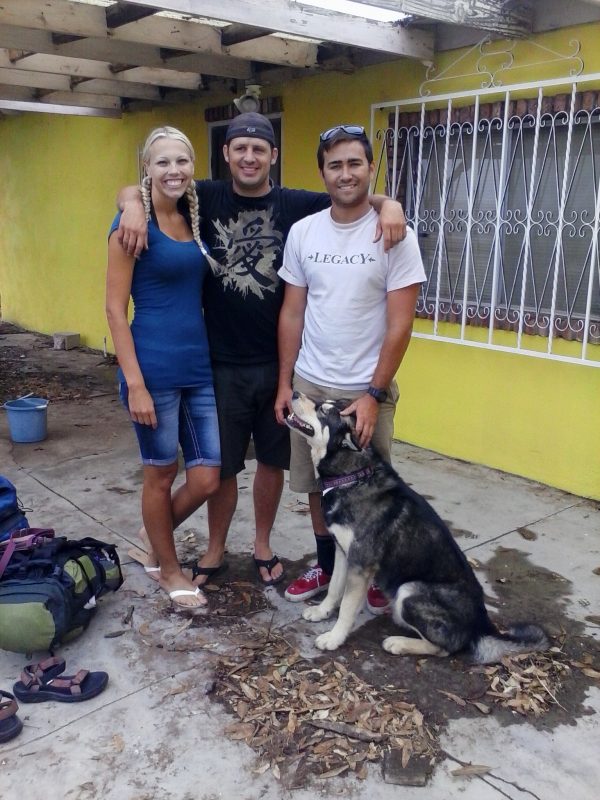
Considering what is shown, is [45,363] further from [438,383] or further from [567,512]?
[567,512]

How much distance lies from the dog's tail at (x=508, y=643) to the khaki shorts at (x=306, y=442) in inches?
35.4

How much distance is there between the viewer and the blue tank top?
313 centimetres

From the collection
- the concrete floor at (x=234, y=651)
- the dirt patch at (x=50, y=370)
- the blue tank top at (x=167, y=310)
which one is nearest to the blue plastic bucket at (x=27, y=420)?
the concrete floor at (x=234, y=651)

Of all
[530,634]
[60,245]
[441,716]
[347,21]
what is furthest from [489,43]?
[60,245]

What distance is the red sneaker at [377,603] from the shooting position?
3.54 metres

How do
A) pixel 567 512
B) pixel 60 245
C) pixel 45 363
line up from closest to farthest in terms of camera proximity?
pixel 567 512 → pixel 45 363 → pixel 60 245

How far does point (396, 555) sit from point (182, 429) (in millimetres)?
1161

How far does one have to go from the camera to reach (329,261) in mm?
3074

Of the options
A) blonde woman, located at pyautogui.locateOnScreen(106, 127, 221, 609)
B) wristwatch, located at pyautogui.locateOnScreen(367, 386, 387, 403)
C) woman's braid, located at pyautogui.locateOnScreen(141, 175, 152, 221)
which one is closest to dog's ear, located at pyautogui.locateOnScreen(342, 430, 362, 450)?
wristwatch, located at pyautogui.locateOnScreen(367, 386, 387, 403)

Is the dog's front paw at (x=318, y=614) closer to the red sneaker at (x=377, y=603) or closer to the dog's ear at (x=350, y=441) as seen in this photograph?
the red sneaker at (x=377, y=603)

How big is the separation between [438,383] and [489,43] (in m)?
2.50

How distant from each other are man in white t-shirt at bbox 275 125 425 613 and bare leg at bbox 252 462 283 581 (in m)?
0.63

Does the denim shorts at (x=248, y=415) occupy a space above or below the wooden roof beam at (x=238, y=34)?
below

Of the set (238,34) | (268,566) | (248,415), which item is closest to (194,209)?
(248,415)
